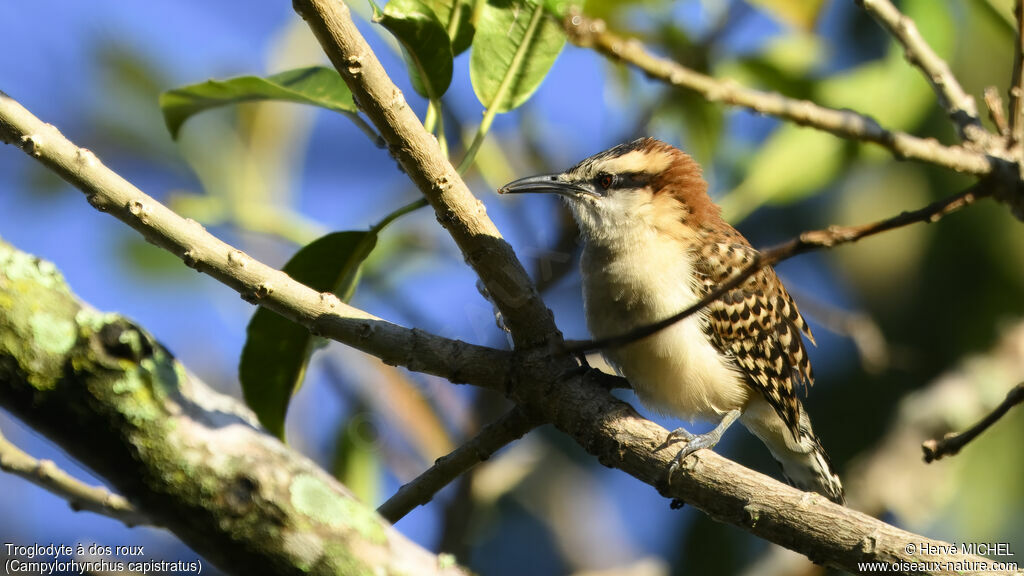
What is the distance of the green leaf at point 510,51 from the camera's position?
2.74 meters

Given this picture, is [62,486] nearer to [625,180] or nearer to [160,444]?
[160,444]

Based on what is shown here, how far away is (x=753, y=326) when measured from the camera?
3.99 meters

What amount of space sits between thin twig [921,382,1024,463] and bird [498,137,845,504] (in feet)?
4.00

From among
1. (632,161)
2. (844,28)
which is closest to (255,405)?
(632,161)

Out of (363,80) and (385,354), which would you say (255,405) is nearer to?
(385,354)

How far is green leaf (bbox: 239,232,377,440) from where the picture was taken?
2.89 m

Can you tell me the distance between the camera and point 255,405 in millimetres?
2941

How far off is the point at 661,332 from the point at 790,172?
3.99ft

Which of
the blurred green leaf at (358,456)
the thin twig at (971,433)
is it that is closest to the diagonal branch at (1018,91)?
the thin twig at (971,433)

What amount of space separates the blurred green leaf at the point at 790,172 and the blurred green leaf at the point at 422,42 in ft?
6.52

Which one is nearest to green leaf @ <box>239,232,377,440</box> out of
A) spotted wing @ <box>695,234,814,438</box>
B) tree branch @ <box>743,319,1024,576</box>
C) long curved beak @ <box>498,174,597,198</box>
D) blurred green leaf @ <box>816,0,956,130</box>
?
long curved beak @ <box>498,174,597,198</box>

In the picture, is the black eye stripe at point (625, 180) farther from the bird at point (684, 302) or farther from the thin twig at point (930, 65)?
the thin twig at point (930, 65)

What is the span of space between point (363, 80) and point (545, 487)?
5.71m

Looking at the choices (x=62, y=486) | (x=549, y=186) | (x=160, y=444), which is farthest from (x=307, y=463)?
(x=549, y=186)
